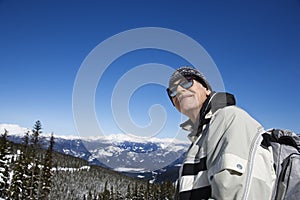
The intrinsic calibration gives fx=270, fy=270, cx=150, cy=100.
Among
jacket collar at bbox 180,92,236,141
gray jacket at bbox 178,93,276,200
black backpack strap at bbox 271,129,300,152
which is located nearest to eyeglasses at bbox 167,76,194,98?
jacket collar at bbox 180,92,236,141

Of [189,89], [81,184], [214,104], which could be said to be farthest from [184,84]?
[81,184]

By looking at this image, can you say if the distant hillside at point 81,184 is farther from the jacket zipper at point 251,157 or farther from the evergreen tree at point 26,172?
the jacket zipper at point 251,157

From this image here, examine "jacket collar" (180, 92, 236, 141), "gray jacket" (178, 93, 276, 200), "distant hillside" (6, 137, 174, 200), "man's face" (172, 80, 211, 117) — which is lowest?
"distant hillside" (6, 137, 174, 200)

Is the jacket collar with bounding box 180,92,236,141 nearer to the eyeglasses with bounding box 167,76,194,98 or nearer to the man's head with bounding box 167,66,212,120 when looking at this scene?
the man's head with bounding box 167,66,212,120

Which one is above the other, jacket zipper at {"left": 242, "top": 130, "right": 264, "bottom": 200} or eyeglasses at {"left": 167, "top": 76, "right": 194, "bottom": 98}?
eyeglasses at {"left": 167, "top": 76, "right": 194, "bottom": 98}

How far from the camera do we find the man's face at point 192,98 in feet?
7.37

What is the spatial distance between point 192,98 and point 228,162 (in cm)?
88

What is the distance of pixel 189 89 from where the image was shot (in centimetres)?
232

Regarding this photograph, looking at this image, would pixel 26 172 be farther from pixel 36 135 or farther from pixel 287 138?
pixel 287 138

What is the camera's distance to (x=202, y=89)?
2354 millimetres

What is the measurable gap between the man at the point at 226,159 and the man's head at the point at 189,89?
24 cm

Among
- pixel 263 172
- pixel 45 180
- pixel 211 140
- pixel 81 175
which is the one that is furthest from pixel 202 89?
pixel 81 175

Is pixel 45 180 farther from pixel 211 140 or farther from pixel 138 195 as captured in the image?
pixel 211 140

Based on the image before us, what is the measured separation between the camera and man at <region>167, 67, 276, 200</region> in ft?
4.82
